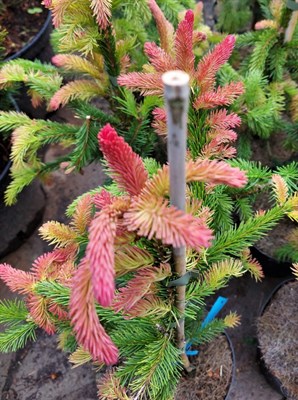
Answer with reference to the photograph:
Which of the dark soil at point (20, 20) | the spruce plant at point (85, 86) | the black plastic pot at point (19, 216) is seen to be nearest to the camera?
the spruce plant at point (85, 86)

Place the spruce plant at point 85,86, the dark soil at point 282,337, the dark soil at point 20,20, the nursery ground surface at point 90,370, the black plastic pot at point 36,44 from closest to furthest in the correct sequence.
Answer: the spruce plant at point 85,86 → the dark soil at point 282,337 → the nursery ground surface at point 90,370 → the black plastic pot at point 36,44 → the dark soil at point 20,20

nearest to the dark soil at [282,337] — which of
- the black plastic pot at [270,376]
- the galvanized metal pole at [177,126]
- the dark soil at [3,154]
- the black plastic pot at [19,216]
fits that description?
the black plastic pot at [270,376]

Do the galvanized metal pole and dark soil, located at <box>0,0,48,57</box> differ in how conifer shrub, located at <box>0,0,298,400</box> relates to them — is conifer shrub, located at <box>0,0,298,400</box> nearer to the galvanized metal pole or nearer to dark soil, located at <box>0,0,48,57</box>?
the galvanized metal pole

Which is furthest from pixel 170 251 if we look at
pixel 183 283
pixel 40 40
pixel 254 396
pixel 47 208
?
pixel 40 40

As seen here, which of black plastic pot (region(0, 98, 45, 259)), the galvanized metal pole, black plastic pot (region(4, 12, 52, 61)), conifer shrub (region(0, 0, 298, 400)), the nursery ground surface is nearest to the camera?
the galvanized metal pole

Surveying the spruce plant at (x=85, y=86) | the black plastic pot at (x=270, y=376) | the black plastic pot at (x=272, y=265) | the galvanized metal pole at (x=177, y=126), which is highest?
the galvanized metal pole at (x=177, y=126)

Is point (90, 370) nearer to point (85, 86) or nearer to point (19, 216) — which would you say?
point (19, 216)

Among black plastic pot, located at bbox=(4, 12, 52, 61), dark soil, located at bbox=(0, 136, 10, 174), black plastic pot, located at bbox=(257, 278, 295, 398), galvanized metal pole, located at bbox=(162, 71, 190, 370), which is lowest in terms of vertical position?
black plastic pot, located at bbox=(257, 278, 295, 398)

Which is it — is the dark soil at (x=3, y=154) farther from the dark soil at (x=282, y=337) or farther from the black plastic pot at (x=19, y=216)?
the dark soil at (x=282, y=337)

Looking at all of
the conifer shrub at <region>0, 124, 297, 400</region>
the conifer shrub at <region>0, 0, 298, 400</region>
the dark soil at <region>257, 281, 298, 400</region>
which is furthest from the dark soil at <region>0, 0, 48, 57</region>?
the dark soil at <region>257, 281, 298, 400</region>
